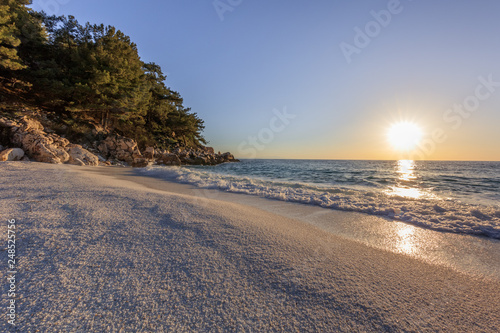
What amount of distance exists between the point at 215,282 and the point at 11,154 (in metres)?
10.3

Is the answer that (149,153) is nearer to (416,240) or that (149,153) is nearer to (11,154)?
(11,154)

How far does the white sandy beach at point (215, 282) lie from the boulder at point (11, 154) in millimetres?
7181

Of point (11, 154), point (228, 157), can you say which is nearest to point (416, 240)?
point (11, 154)

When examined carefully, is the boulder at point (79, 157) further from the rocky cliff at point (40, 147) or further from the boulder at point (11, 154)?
the boulder at point (11, 154)

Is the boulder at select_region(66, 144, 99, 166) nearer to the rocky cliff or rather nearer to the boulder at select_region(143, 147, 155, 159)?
the rocky cliff

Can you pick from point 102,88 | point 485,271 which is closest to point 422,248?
point 485,271

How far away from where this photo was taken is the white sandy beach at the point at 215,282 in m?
0.95

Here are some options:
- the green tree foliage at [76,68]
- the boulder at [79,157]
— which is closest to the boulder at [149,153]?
the green tree foliage at [76,68]

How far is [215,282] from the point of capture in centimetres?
124

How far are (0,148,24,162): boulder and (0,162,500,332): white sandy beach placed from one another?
718cm

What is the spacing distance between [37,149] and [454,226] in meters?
13.3

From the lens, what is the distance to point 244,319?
3.22 ft

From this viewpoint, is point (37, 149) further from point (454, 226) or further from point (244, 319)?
point (454, 226)

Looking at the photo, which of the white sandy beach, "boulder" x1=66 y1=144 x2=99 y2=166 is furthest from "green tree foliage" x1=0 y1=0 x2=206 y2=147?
the white sandy beach
